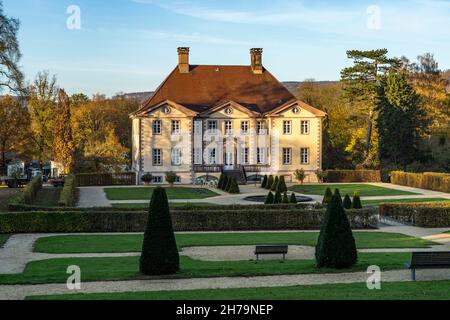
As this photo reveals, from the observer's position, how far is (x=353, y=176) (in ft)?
187

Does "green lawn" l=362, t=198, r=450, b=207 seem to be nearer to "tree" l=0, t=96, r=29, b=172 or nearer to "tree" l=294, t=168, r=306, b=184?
"tree" l=294, t=168, r=306, b=184

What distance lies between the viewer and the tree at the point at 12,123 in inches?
1908

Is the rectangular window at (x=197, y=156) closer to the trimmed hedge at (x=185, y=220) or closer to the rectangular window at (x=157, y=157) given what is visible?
the rectangular window at (x=157, y=157)

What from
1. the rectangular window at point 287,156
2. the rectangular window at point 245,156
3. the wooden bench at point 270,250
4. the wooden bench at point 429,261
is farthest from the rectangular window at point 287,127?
the wooden bench at point 429,261

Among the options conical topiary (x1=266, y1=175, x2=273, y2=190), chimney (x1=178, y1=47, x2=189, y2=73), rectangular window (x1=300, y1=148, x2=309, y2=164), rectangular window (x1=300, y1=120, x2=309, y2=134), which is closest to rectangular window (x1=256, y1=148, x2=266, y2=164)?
rectangular window (x1=300, y1=148, x2=309, y2=164)

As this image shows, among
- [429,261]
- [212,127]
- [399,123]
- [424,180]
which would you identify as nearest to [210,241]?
[429,261]

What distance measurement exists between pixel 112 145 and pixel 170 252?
154 feet

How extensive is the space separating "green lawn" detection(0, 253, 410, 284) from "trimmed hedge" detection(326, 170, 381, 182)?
37458mm

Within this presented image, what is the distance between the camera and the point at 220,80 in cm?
5922

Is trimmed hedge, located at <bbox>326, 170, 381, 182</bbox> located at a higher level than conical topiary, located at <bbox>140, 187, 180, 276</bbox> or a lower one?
higher

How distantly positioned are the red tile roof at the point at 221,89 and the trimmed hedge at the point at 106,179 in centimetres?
624

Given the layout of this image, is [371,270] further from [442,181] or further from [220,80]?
[220,80]

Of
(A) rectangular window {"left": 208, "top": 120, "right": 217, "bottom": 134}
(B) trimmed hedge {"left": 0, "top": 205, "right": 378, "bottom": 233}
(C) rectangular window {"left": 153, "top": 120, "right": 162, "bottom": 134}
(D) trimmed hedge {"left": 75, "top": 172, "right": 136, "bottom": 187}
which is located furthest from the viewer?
(A) rectangular window {"left": 208, "top": 120, "right": 217, "bottom": 134}

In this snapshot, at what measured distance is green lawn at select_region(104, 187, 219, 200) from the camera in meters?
41.5
